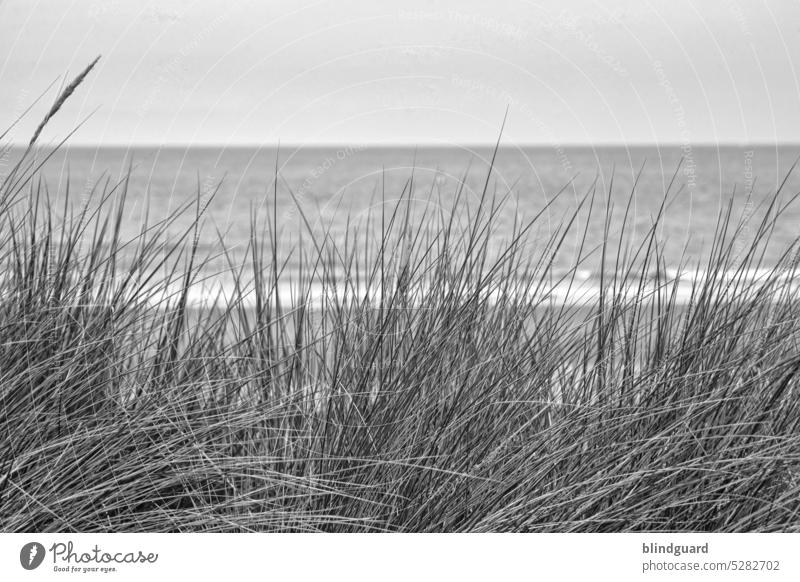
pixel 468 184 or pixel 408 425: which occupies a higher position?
pixel 468 184

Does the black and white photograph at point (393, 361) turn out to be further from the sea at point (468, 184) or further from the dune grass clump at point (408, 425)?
the sea at point (468, 184)

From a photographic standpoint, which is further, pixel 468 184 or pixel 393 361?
pixel 468 184

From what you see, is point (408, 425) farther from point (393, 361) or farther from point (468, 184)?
point (468, 184)

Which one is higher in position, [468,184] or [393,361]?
[468,184]

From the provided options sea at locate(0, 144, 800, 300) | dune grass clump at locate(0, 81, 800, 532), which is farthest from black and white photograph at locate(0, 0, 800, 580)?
sea at locate(0, 144, 800, 300)

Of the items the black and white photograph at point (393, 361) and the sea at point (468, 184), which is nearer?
the black and white photograph at point (393, 361)

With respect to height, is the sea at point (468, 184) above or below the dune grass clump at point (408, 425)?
above

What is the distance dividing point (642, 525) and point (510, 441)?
9.3 inches

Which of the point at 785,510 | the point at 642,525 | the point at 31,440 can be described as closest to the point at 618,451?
the point at 642,525

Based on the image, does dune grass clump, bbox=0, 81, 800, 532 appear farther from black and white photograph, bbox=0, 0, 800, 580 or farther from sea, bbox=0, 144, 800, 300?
sea, bbox=0, 144, 800, 300

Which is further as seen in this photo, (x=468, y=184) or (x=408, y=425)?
(x=468, y=184)

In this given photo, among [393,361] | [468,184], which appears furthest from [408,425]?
[468,184]

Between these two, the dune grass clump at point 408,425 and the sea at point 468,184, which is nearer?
the dune grass clump at point 408,425

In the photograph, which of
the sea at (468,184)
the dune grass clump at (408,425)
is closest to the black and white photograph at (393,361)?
the dune grass clump at (408,425)
